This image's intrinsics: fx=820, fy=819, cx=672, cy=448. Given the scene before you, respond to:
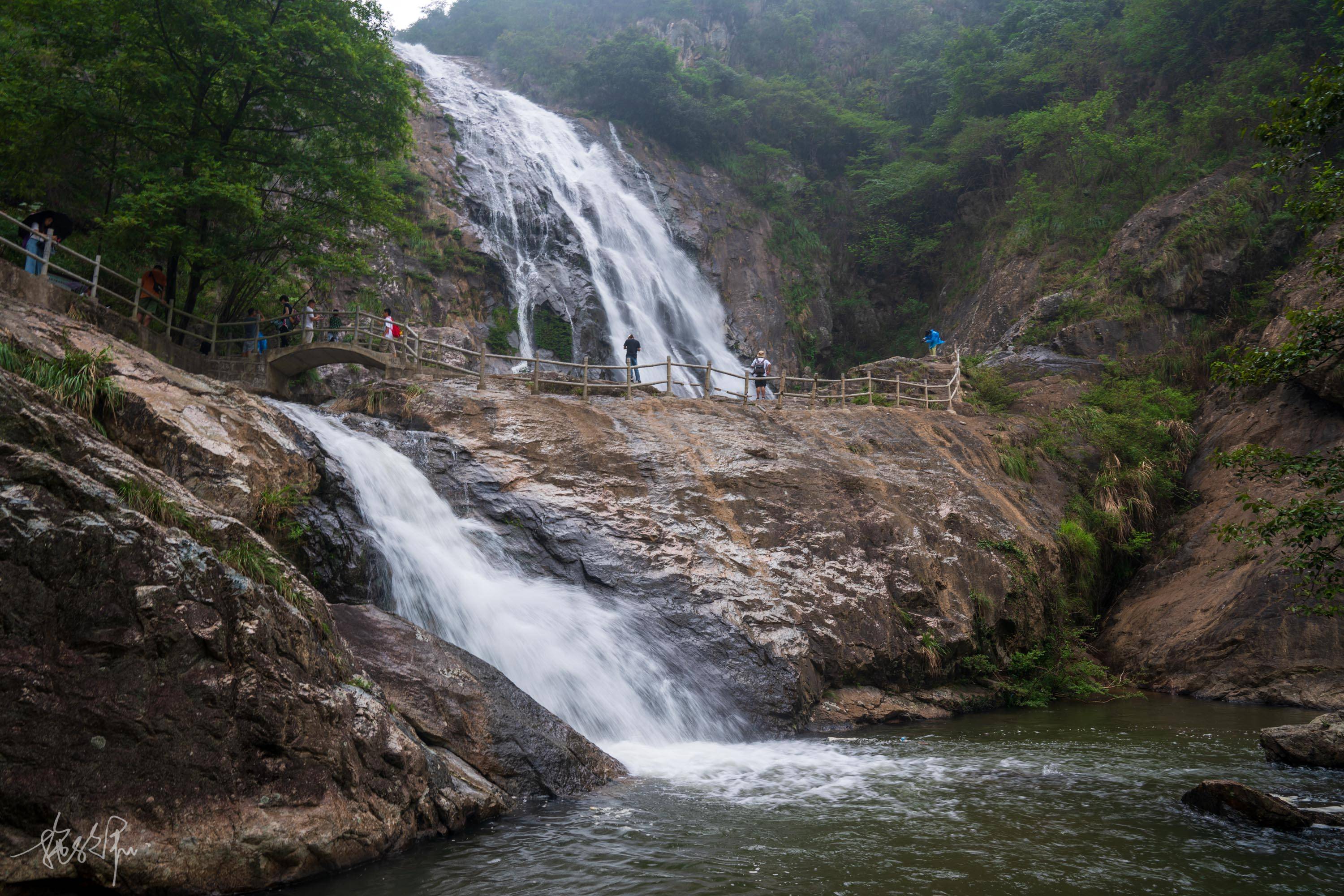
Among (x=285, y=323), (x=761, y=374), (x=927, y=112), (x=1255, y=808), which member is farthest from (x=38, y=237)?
(x=927, y=112)

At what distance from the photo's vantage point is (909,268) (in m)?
40.6

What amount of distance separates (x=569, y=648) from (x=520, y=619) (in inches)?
34.3

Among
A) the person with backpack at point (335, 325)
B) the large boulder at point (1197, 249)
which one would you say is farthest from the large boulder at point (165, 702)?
the large boulder at point (1197, 249)

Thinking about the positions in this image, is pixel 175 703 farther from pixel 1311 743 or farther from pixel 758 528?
pixel 1311 743

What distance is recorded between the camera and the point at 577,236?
33.5m

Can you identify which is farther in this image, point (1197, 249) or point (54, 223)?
point (1197, 249)

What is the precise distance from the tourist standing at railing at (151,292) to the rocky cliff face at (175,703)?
10.3 meters

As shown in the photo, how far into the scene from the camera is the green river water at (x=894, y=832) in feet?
20.5

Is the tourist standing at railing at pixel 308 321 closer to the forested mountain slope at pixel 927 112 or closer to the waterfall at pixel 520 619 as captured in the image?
the waterfall at pixel 520 619

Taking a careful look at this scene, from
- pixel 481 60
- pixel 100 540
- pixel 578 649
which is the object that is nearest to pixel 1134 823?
pixel 578 649

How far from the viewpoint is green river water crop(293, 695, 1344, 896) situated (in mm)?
6234

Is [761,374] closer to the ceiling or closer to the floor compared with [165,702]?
closer to the ceiling

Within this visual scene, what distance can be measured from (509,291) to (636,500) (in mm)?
17484

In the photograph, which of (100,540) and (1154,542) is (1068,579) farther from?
(100,540)
